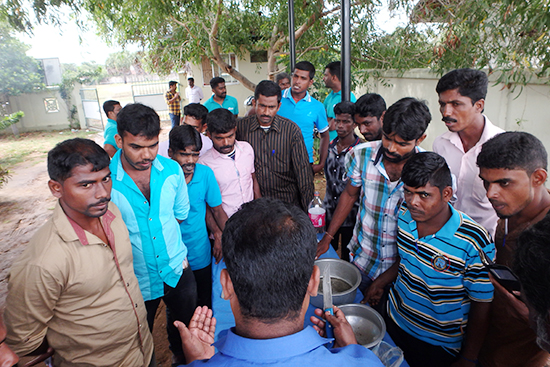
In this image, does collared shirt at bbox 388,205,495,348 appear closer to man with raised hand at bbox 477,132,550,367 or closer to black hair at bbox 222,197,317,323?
man with raised hand at bbox 477,132,550,367

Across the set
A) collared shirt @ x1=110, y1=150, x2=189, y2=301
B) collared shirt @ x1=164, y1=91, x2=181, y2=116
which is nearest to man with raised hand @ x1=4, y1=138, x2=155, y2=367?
collared shirt @ x1=110, y1=150, x2=189, y2=301

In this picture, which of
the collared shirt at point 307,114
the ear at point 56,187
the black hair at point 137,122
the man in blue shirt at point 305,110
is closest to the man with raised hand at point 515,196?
the black hair at point 137,122

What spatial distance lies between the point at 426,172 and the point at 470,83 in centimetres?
103

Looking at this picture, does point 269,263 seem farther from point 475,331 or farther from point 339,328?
point 475,331

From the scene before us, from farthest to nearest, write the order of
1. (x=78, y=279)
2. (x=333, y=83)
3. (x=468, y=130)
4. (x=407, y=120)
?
(x=333, y=83), (x=468, y=130), (x=407, y=120), (x=78, y=279)

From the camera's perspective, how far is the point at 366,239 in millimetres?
2262

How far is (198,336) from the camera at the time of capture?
1.38 m

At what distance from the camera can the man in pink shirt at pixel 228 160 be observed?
107 inches

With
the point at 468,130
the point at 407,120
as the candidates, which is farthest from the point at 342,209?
the point at 468,130

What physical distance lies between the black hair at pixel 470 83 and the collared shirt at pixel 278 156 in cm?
142

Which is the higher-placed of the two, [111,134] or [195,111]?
[195,111]

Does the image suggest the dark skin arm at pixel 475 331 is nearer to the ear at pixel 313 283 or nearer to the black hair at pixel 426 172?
the black hair at pixel 426 172

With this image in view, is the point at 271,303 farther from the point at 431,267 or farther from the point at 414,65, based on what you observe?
the point at 414,65

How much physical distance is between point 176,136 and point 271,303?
1769mm
